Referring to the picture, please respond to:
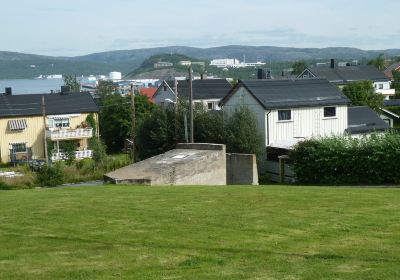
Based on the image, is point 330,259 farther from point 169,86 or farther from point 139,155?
point 169,86

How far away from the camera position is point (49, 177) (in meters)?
36.1

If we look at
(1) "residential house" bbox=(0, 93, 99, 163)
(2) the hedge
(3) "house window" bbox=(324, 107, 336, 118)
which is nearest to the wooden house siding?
(1) "residential house" bbox=(0, 93, 99, 163)

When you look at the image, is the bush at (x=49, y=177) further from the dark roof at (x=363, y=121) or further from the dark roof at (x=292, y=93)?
the dark roof at (x=363, y=121)

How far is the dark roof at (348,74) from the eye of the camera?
90.3 metres

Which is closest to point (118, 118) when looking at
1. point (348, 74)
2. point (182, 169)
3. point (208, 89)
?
point (208, 89)

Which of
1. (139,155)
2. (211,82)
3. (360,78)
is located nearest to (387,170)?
(139,155)

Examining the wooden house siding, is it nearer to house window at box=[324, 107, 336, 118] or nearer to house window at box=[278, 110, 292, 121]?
house window at box=[278, 110, 292, 121]

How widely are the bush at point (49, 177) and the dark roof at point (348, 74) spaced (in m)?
58.8

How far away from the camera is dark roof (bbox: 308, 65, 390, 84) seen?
90312mm

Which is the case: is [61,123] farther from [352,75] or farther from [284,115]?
[352,75]

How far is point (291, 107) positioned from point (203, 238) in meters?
30.8

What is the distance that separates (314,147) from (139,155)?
46.1ft

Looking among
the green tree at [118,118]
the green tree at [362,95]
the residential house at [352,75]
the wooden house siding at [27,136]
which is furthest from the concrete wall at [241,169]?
the residential house at [352,75]

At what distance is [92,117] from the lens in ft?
212
